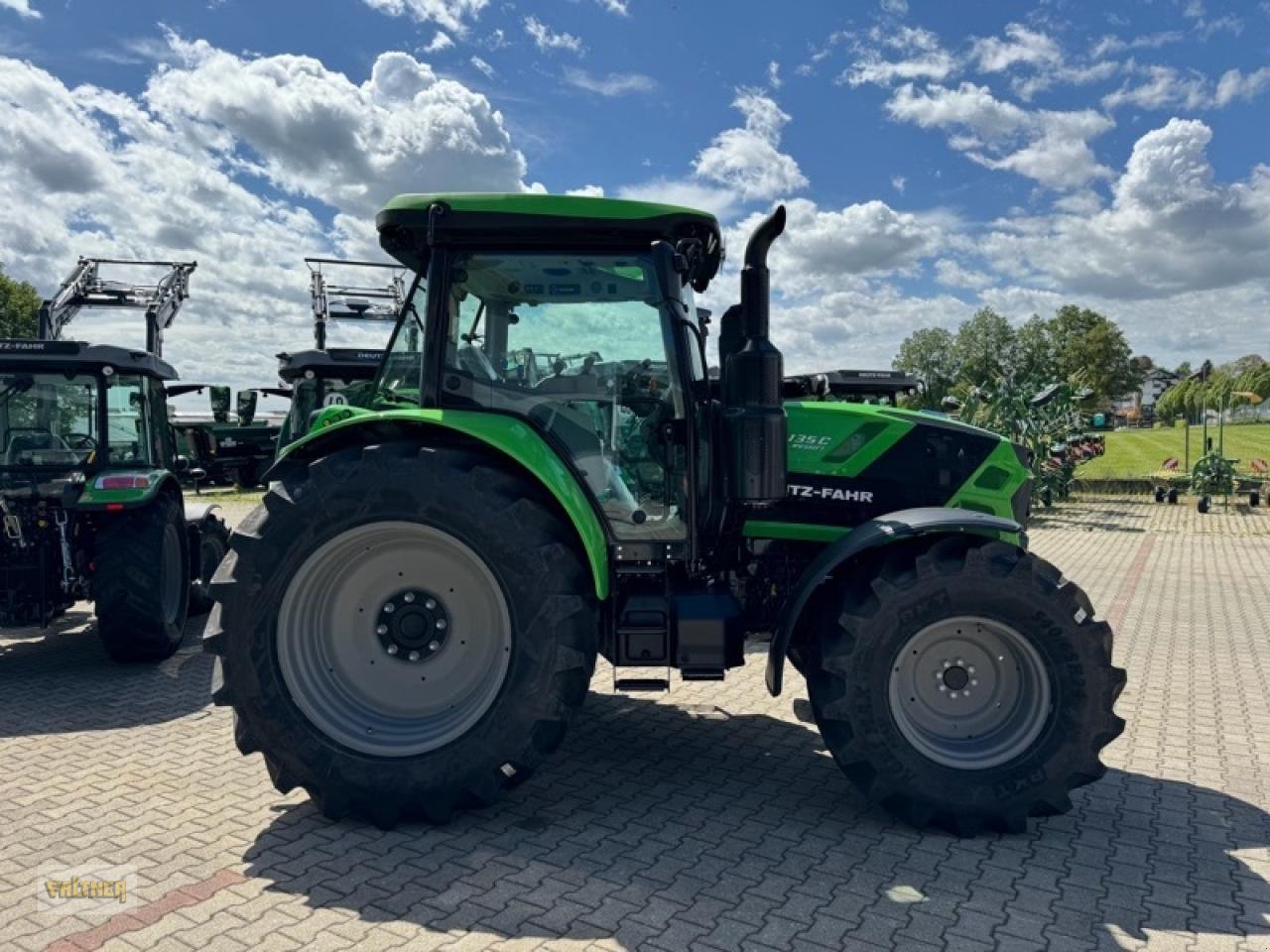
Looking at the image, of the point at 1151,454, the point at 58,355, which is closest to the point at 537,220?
the point at 58,355

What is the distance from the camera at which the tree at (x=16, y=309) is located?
37906mm

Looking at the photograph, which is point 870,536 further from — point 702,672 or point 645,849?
point 645,849

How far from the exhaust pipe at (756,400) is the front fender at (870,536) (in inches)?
14.1

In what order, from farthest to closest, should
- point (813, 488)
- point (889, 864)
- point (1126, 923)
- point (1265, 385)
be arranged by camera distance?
point (1265, 385)
point (813, 488)
point (889, 864)
point (1126, 923)

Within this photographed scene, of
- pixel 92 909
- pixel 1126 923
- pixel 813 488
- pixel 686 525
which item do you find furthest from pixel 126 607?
pixel 1126 923

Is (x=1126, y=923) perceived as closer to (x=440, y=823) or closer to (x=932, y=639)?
(x=932, y=639)

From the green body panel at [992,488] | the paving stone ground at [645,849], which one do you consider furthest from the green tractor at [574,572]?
the green body panel at [992,488]

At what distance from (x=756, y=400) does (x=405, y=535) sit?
5.30ft

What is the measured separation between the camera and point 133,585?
6.08 metres

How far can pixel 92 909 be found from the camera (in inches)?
121

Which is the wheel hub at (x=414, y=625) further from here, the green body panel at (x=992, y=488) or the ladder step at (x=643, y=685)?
the green body panel at (x=992, y=488)

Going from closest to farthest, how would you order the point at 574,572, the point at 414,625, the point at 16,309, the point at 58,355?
1. the point at 574,572
2. the point at 414,625
3. the point at 58,355
4. the point at 16,309

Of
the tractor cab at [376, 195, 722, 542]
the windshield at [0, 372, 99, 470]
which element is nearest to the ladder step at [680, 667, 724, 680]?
the tractor cab at [376, 195, 722, 542]

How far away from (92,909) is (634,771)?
2295 millimetres
